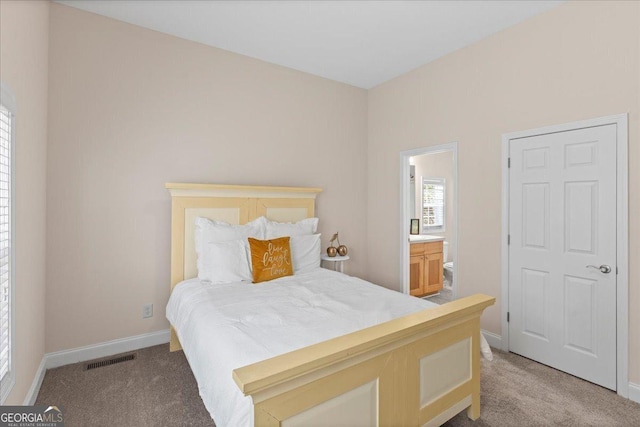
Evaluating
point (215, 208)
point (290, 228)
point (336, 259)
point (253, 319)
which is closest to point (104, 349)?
point (215, 208)

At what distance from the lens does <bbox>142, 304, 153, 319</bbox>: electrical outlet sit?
2918 mm

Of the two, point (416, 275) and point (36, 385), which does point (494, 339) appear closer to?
point (416, 275)

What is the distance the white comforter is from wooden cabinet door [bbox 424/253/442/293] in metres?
2.09

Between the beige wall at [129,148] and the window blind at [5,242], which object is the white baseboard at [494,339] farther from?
the window blind at [5,242]

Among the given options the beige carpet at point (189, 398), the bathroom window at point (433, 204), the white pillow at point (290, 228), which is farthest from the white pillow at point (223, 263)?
the bathroom window at point (433, 204)

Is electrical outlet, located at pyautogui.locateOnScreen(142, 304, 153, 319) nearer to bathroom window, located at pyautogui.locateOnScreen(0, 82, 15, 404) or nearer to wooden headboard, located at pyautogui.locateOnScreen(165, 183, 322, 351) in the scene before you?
wooden headboard, located at pyautogui.locateOnScreen(165, 183, 322, 351)

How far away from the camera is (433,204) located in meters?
5.55

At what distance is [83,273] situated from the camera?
2.66 m

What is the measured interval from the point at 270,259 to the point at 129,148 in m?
1.60

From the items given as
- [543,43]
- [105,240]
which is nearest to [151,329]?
[105,240]

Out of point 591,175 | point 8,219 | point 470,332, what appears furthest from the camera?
point 591,175

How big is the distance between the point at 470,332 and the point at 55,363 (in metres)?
3.14

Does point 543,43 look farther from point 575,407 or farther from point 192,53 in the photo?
point 192,53

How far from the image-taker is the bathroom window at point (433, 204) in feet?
17.8
